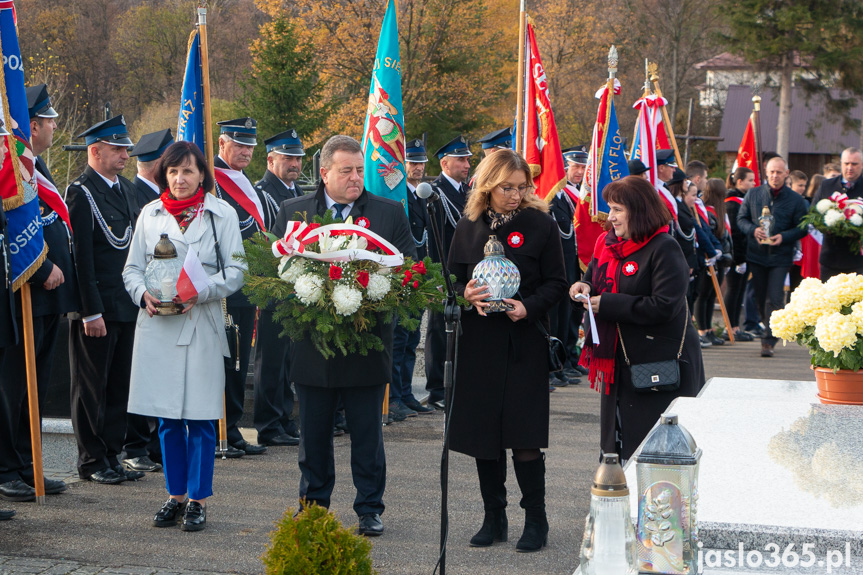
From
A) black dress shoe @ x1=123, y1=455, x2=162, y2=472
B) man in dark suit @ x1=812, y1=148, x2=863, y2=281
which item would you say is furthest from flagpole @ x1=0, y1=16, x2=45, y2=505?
man in dark suit @ x1=812, y1=148, x2=863, y2=281

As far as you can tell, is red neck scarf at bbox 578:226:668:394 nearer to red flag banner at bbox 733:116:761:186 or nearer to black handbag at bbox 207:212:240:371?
black handbag at bbox 207:212:240:371

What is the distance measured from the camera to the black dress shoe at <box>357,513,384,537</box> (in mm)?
5312

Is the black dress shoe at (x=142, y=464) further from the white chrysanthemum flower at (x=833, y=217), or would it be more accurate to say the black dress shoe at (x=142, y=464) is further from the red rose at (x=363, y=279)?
the white chrysanthemum flower at (x=833, y=217)

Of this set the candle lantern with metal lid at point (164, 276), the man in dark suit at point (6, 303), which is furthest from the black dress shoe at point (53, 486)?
the candle lantern with metal lid at point (164, 276)

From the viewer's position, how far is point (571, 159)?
11.9m

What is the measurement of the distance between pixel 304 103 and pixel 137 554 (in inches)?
1145

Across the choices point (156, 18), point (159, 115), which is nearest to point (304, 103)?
point (159, 115)

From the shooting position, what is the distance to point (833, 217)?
11688 mm

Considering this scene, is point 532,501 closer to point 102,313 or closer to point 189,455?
point 189,455

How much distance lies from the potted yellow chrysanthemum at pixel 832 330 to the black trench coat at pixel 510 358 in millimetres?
1276

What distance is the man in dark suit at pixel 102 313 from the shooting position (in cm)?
646

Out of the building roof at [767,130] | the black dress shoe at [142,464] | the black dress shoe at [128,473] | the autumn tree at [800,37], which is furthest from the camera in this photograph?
the building roof at [767,130]

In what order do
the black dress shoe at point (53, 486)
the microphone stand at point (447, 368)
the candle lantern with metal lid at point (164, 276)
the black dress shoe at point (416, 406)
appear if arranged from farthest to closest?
the black dress shoe at point (416, 406) < the black dress shoe at point (53, 486) < the candle lantern with metal lid at point (164, 276) < the microphone stand at point (447, 368)

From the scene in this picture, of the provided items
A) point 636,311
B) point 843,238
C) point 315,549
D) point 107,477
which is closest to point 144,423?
point 107,477
